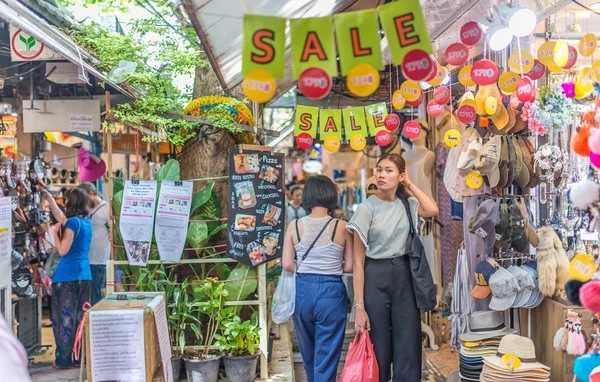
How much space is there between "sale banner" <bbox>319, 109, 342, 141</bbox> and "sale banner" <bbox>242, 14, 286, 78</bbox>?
3.64 metres

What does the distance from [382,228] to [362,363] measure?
3.14 ft

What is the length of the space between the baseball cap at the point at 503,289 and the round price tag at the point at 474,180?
0.67 metres

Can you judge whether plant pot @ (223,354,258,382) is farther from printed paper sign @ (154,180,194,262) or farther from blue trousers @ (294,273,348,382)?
printed paper sign @ (154,180,194,262)

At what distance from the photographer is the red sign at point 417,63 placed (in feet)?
8.36

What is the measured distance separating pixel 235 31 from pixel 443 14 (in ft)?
5.92

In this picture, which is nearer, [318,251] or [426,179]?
[318,251]

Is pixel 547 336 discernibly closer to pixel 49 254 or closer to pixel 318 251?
pixel 318 251

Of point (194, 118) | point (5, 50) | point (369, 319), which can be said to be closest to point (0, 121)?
point (5, 50)

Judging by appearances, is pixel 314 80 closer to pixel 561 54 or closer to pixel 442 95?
pixel 561 54

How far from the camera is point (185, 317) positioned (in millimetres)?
5453

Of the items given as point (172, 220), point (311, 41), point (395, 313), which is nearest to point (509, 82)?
point (395, 313)

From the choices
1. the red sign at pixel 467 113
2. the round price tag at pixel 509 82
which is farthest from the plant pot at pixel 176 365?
the round price tag at pixel 509 82

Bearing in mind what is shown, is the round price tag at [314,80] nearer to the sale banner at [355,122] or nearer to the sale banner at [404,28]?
the sale banner at [404,28]

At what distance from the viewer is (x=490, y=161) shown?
458cm
